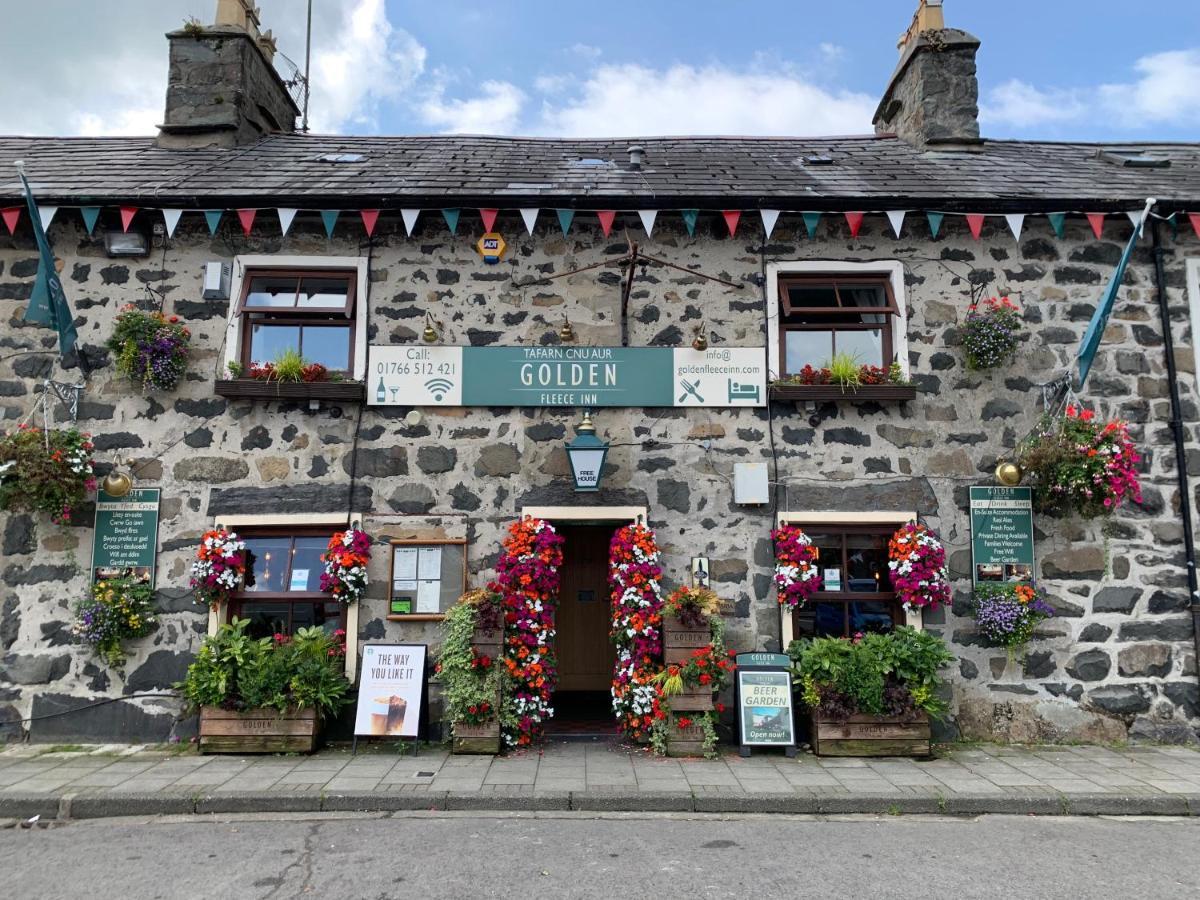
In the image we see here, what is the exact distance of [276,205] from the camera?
7.63 m

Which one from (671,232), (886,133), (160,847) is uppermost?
(886,133)

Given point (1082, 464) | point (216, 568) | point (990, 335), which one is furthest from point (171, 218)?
point (1082, 464)

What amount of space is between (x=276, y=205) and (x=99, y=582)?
3691 mm

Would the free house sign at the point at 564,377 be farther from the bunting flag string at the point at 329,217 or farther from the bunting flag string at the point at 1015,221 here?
the bunting flag string at the point at 1015,221

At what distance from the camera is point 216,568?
720cm

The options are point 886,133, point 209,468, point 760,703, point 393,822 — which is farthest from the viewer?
point 886,133

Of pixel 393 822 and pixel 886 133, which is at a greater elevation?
pixel 886 133

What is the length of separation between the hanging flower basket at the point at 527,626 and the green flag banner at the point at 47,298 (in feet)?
13.9

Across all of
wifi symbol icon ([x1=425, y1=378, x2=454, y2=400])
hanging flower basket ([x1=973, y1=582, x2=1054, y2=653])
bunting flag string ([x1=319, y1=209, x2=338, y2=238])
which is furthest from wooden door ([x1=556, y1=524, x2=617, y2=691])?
bunting flag string ([x1=319, y1=209, x2=338, y2=238])

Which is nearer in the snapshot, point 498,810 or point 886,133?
point 498,810

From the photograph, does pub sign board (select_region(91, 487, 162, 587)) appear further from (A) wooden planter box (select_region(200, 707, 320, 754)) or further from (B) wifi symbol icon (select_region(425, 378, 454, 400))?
(B) wifi symbol icon (select_region(425, 378, 454, 400))

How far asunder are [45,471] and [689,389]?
18.4 feet

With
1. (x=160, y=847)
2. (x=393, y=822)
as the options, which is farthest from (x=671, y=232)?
(x=160, y=847)

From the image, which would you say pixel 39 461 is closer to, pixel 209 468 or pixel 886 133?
pixel 209 468
